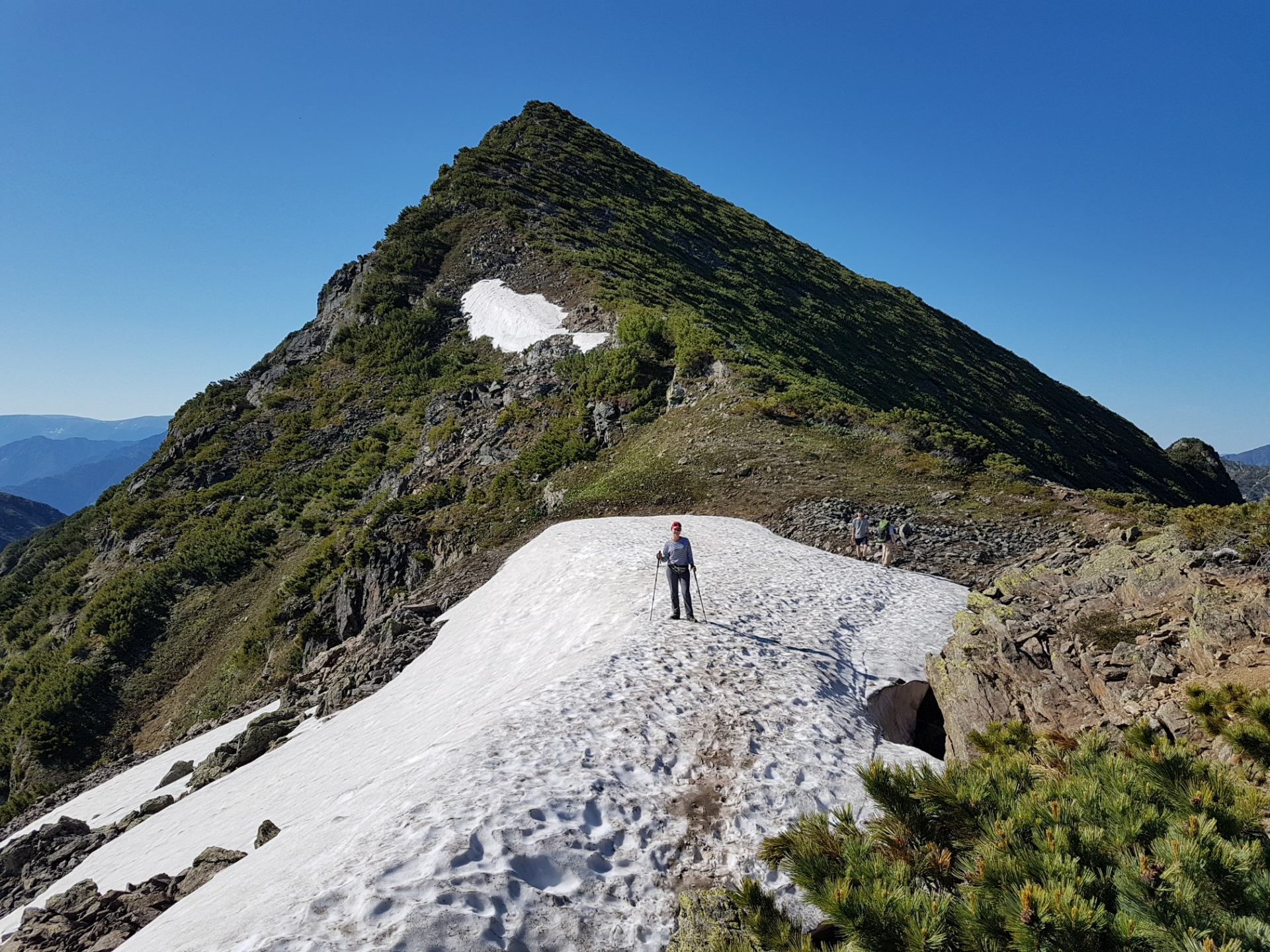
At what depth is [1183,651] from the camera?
8414 mm

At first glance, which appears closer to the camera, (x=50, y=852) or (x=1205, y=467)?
(x=50, y=852)

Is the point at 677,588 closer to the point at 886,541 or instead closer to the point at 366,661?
the point at 886,541

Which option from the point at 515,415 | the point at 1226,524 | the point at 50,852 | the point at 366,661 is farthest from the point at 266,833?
the point at 515,415

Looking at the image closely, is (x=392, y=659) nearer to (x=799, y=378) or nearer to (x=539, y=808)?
(x=539, y=808)

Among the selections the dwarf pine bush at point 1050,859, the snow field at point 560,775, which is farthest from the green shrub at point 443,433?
the dwarf pine bush at point 1050,859

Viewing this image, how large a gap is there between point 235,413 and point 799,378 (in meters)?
41.2

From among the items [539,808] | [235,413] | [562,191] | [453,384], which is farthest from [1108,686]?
[562,191]

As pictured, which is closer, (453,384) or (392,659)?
(392,659)

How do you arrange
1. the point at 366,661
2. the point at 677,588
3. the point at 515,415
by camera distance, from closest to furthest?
the point at 677,588, the point at 366,661, the point at 515,415

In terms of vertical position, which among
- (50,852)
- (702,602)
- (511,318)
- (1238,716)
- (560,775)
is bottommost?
(50,852)

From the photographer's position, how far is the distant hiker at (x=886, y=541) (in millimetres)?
20172

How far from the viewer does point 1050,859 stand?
13.8 ft

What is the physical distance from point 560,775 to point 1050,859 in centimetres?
560

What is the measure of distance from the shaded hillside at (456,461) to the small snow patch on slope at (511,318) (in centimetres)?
110
